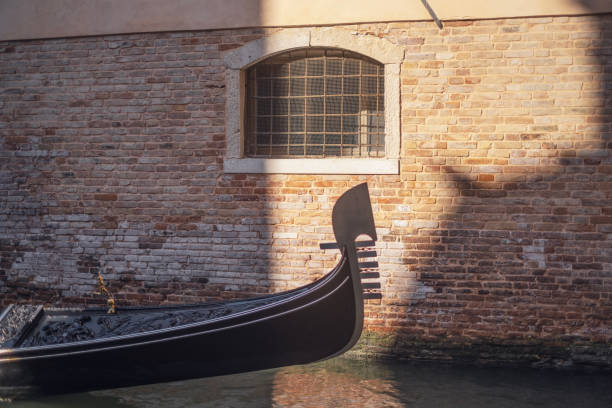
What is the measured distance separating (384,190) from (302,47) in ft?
4.23

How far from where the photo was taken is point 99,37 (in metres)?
5.42

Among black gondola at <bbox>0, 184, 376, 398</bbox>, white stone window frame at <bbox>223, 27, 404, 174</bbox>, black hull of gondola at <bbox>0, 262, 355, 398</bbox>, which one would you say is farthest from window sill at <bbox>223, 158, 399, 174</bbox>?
black hull of gondola at <bbox>0, 262, 355, 398</bbox>

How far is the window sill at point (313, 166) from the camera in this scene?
4941 millimetres

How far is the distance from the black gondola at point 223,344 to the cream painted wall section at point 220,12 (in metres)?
1.95

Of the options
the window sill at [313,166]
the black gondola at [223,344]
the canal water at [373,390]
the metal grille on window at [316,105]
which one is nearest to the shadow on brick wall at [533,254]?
the canal water at [373,390]

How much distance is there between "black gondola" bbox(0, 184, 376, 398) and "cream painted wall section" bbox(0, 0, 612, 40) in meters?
1.95

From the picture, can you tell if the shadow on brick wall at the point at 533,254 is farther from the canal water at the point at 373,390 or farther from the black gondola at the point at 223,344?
the black gondola at the point at 223,344

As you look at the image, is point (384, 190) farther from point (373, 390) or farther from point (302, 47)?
point (373, 390)

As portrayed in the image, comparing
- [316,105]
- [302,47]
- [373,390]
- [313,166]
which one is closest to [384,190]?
[313,166]

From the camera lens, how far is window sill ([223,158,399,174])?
4941 millimetres

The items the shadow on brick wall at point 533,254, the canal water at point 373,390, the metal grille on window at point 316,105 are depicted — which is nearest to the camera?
the canal water at point 373,390

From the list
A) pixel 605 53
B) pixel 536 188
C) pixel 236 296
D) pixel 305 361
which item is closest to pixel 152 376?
pixel 305 361

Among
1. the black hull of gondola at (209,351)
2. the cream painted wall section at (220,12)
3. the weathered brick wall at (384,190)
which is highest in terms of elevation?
the cream painted wall section at (220,12)

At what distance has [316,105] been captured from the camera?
17.0ft
